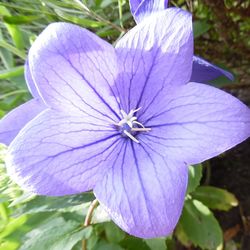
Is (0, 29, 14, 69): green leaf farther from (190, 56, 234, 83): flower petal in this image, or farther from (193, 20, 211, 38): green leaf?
(190, 56, 234, 83): flower petal

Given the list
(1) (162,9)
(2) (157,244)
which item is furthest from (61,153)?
(2) (157,244)

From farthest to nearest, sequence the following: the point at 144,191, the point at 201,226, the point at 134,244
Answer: the point at 201,226 < the point at 134,244 < the point at 144,191

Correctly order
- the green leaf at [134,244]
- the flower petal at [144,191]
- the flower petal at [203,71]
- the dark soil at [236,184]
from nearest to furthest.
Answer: the flower petal at [144,191] < the flower petal at [203,71] < the green leaf at [134,244] < the dark soil at [236,184]

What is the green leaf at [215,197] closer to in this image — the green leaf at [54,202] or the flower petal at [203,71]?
the green leaf at [54,202]

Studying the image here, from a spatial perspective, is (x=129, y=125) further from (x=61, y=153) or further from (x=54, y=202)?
(x=54, y=202)

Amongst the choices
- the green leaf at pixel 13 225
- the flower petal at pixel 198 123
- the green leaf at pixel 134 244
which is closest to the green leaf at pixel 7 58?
the green leaf at pixel 13 225

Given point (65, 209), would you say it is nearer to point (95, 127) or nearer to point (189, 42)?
point (95, 127)
